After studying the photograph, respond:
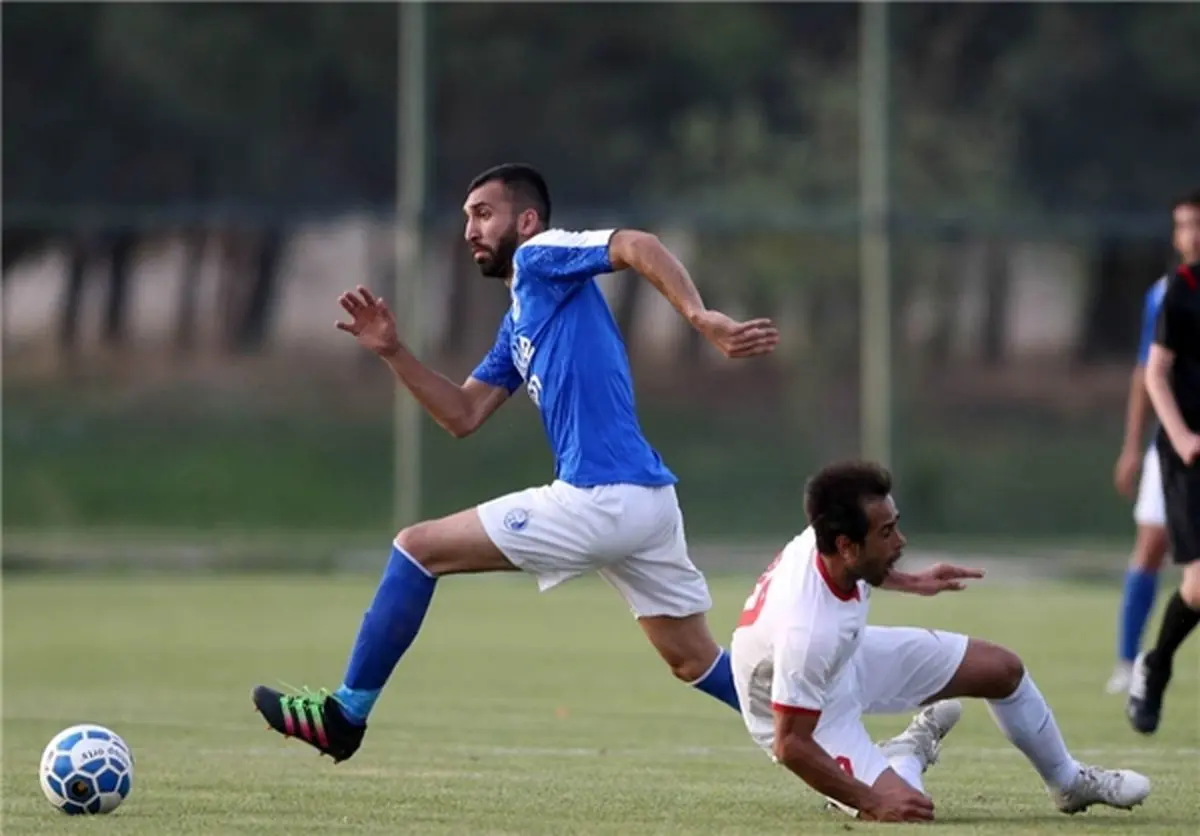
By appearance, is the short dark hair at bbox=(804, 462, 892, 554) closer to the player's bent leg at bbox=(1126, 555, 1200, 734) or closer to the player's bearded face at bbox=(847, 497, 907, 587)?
the player's bearded face at bbox=(847, 497, 907, 587)

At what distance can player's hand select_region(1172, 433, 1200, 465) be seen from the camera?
9.00 metres

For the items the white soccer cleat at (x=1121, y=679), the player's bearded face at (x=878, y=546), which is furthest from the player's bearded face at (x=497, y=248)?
the white soccer cleat at (x=1121, y=679)

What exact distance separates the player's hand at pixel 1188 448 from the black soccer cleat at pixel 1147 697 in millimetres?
880

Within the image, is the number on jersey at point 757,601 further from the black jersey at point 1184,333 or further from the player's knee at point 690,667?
the black jersey at point 1184,333

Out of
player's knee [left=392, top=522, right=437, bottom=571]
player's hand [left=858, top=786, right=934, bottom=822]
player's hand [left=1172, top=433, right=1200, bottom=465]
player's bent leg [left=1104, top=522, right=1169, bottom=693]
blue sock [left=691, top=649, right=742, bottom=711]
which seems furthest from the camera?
player's bent leg [left=1104, top=522, right=1169, bottom=693]

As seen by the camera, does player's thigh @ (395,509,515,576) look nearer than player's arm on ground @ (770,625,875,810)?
No

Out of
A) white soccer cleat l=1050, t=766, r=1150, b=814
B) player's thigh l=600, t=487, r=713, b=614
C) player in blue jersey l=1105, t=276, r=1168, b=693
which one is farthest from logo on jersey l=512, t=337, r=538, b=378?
player in blue jersey l=1105, t=276, r=1168, b=693

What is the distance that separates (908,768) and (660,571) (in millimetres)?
1085

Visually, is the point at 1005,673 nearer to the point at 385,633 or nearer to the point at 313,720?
the point at 385,633

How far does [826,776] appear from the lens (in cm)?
658

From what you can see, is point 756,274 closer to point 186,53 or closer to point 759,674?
point 186,53

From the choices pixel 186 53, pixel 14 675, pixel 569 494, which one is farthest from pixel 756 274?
pixel 569 494

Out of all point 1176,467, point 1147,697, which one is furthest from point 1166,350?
point 1147,697

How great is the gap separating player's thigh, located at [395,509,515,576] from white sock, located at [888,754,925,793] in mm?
1361
